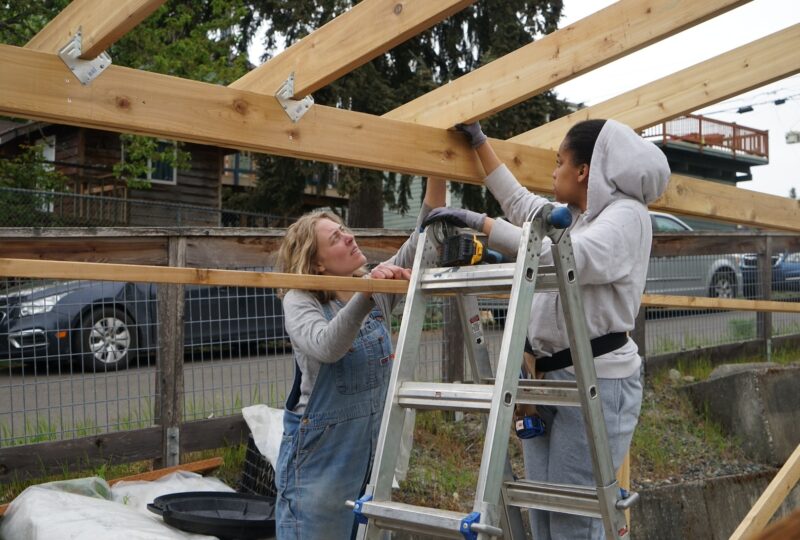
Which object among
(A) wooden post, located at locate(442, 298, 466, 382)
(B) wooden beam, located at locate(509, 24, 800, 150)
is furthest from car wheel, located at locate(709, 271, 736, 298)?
(B) wooden beam, located at locate(509, 24, 800, 150)

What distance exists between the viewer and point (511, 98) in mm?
3936

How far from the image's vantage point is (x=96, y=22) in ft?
9.05

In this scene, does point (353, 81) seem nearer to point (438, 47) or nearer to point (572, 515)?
point (438, 47)

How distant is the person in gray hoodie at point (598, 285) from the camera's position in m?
2.61

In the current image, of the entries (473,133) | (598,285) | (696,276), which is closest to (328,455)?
(598,285)

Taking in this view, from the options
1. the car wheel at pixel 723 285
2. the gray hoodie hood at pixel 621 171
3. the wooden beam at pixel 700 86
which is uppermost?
the wooden beam at pixel 700 86

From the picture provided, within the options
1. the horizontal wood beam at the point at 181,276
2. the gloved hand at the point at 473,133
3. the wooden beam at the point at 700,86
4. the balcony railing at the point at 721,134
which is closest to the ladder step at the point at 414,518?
the horizontal wood beam at the point at 181,276

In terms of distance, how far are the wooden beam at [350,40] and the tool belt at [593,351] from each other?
130 centimetres

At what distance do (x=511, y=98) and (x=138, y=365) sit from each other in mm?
2497

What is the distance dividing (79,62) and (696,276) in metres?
6.83

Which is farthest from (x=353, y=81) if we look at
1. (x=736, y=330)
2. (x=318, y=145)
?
(x=318, y=145)

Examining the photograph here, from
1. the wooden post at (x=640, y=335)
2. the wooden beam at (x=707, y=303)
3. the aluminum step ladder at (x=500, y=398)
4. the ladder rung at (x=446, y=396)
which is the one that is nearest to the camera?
the aluminum step ladder at (x=500, y=398)

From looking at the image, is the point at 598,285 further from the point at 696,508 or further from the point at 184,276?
the point at 696,508

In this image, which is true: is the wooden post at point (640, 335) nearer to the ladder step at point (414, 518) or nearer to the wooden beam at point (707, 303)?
the wooden beam at point (707, 303)
